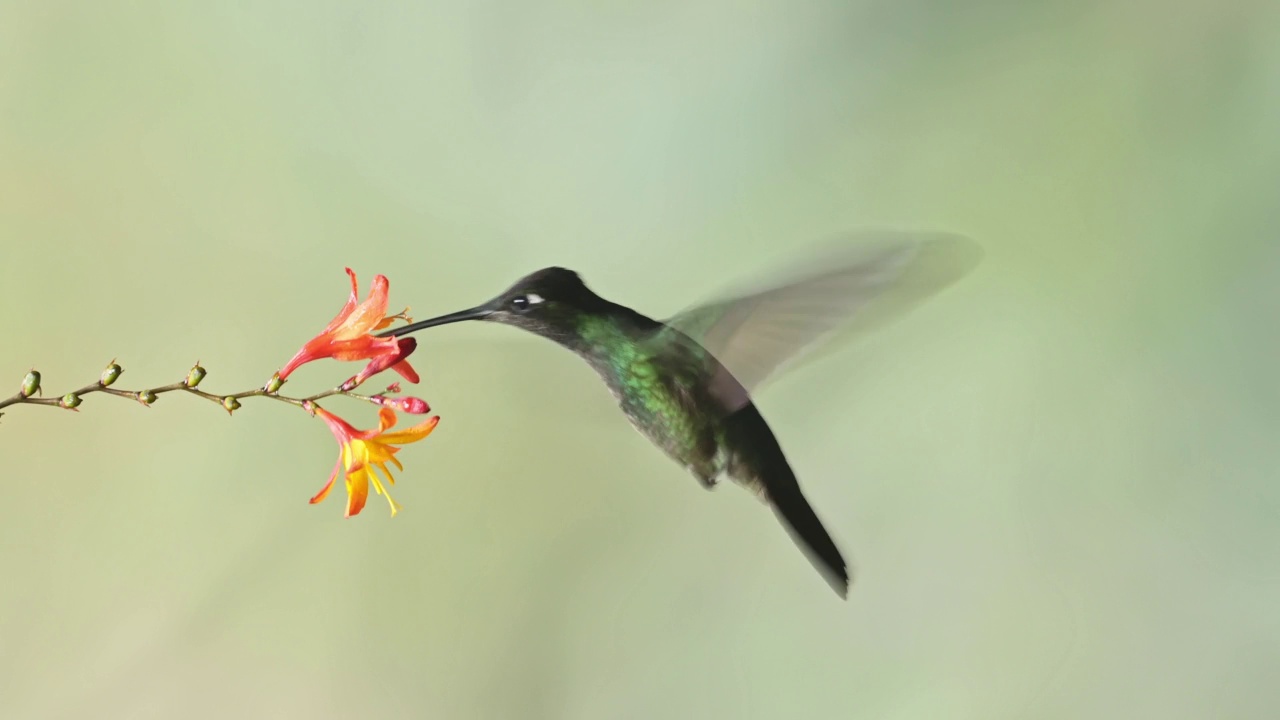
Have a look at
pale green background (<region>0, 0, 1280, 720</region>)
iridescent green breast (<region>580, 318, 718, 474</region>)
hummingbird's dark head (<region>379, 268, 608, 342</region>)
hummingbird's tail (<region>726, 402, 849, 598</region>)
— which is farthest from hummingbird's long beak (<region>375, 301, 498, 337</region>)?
hummingbird's tail (<region>726, 402, 849, 598</region>)

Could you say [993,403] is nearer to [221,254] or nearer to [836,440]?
[836,440]

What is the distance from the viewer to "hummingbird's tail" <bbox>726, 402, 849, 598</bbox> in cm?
99

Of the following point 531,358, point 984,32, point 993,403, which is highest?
point 984,32

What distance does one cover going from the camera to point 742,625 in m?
1.14

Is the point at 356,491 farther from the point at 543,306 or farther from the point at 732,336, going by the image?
the point at 732,336

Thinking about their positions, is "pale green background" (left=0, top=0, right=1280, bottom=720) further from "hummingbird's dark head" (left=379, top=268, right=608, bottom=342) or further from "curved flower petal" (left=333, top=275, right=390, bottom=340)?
"curved flower petal" (left=333, top=275, right=390, bottom=340)

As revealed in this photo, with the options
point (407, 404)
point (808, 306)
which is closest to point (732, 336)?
point (808, 306)

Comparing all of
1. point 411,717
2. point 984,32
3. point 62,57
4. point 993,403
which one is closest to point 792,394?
point 993,403

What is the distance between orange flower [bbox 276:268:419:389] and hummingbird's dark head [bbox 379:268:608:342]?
57 millimetres

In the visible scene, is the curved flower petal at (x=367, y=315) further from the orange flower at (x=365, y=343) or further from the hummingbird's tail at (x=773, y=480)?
the hummingbird's tail at (x=773, y=480)

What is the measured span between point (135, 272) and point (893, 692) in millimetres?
1165

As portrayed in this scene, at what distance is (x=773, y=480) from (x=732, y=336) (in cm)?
23

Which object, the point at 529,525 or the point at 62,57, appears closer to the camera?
the point at 62,57

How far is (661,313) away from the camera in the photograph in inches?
44.8
